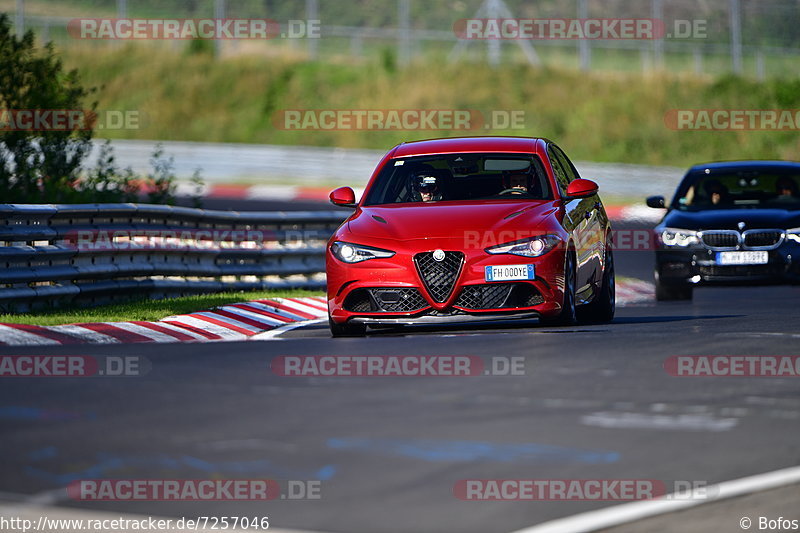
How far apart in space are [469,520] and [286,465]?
3.61 feet

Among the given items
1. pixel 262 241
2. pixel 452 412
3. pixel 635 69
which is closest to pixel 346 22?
pixel 635 69

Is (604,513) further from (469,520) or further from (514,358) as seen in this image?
(514,358)

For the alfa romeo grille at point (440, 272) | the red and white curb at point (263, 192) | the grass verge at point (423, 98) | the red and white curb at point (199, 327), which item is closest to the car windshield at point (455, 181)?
the alfa romeo grille at point (440, 272)

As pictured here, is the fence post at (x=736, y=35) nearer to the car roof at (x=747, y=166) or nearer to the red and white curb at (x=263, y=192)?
the red and white curb at (x=263, y=192)

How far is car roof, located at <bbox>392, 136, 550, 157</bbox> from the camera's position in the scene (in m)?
12.9

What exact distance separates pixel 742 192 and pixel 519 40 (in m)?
27.9

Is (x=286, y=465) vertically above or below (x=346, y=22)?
below

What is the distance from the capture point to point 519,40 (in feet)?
146

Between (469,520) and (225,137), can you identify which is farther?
(225,137)

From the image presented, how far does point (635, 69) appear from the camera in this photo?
148ft

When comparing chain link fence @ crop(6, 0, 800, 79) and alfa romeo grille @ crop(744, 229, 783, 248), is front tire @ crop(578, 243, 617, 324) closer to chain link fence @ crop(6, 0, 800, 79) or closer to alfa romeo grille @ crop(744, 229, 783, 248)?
alfa romeo grille @ crop(744, 229, 783, 248)

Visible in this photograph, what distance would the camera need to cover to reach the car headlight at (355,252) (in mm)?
11453

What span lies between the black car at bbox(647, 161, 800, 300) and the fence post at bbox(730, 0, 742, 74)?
2382 cm

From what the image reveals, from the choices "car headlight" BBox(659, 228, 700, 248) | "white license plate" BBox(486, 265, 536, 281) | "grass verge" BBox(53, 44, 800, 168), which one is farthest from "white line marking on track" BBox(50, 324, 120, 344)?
"grass verge" BBox(53, 44, 800, 168)
